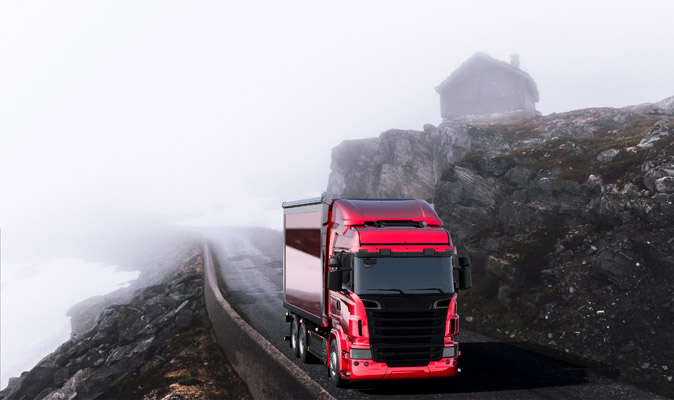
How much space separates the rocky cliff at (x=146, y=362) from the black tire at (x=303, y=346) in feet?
7.46

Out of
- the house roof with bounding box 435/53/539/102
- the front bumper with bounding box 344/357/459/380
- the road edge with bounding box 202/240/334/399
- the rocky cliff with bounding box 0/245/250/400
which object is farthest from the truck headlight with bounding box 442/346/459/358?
the house roof with bounding box 435/53/539/102

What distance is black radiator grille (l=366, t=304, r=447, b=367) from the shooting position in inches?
373

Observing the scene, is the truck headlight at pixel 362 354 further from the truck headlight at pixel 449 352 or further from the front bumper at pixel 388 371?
the truck headlight at pixel 449 352

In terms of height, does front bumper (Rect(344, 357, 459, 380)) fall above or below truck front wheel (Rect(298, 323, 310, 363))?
above

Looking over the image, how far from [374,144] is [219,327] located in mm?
37228

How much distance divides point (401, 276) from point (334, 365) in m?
2.59

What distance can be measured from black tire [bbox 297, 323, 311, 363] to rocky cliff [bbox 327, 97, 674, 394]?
7.10 m

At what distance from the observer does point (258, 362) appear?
1216 cm

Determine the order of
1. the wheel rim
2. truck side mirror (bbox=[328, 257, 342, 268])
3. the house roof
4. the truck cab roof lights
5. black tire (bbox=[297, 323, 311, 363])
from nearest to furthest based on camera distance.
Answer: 1. the truck cab roof lights
2. truck side mirror (bbox=[328, 257, 342, 268])
3. the wheel rim
4. black tire (bbox=[297, 323, 311, 363])
5. the house roof

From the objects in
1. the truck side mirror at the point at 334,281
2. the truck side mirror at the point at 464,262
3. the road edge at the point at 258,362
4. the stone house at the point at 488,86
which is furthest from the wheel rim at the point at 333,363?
the stone house at the point at 488,86

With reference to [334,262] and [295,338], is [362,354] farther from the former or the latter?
[295,338]

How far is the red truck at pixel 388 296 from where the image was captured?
948cm

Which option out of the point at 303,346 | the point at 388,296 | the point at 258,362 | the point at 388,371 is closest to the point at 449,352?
the point at 388,371

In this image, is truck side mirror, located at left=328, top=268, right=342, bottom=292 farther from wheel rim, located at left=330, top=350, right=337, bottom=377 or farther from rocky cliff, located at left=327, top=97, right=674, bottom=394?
rocky cliff, located at left=327, top=97, right=674, bottom=394
